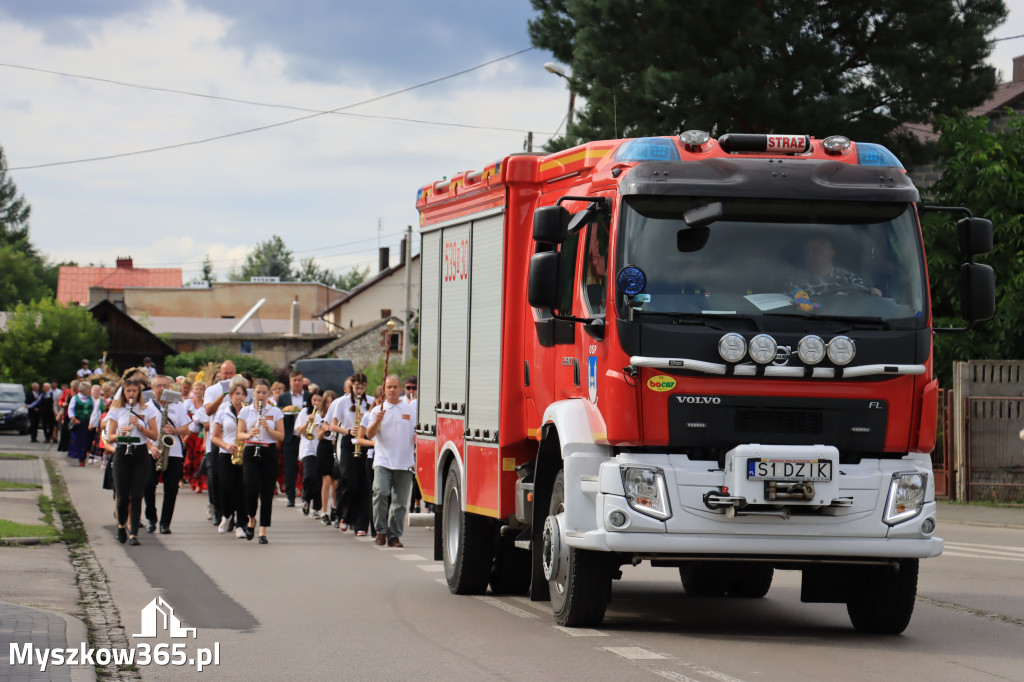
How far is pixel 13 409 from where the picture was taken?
52.6m

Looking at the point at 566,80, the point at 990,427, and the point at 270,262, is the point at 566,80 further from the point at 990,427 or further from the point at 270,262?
the point at 270,262

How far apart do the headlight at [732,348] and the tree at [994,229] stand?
56.8ft

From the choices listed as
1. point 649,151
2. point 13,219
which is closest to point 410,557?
point 649,151

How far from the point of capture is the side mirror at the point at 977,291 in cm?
972

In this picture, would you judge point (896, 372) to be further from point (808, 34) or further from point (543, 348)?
point (808, 34)

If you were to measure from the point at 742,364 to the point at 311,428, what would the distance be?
12.2m

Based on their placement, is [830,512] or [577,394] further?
[577,394]

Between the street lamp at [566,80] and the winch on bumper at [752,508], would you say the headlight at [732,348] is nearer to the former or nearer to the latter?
the winch on bumper at [752,508]

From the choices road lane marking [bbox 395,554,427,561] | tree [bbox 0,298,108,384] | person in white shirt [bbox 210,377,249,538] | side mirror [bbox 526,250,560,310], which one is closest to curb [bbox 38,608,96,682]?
side mirror [bbox 526,250,560,310]

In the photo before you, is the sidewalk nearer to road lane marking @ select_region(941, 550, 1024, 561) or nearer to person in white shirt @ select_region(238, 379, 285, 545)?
person in white shirt @ select_region(238, 379, 285, 545)

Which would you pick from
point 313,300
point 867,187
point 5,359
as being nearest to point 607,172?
point 867,187

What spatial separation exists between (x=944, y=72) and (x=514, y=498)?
790 inches

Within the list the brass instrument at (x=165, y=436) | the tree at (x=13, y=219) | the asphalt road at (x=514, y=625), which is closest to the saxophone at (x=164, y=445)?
the brass instrument at (x=165, y=436)

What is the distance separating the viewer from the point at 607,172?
9938 mm
